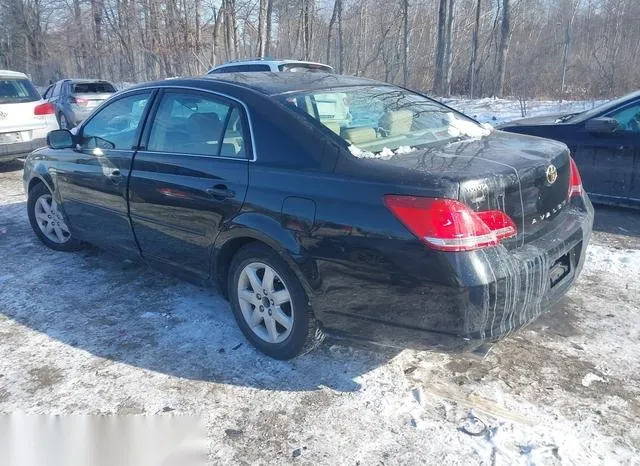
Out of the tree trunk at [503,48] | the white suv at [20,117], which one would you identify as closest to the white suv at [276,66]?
the white suv at [20,117]

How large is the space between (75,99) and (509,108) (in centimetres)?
1216

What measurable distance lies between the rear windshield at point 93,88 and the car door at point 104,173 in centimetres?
1163

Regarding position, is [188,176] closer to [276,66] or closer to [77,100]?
[276,66]

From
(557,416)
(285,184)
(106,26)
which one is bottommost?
(557,416)

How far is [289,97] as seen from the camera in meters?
3.17

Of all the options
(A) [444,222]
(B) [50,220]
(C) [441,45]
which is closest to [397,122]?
(A) [444,222]

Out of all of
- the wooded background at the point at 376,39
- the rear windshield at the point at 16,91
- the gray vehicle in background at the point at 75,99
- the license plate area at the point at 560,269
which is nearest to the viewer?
the license plate area at the point at 560,269

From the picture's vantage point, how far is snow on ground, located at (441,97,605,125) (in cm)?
1415

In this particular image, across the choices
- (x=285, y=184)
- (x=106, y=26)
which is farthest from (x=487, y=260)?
(x=106, y=26)

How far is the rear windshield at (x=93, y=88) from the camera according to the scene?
588 inches

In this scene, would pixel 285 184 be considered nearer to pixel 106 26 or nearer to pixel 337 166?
pixel 337 166

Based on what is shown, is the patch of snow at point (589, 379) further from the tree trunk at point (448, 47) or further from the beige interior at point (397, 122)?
the tree trunk at point (448, 47)

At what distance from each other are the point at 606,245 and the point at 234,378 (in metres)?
3.81

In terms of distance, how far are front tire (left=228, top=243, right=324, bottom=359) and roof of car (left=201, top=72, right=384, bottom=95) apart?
98 centimetres
